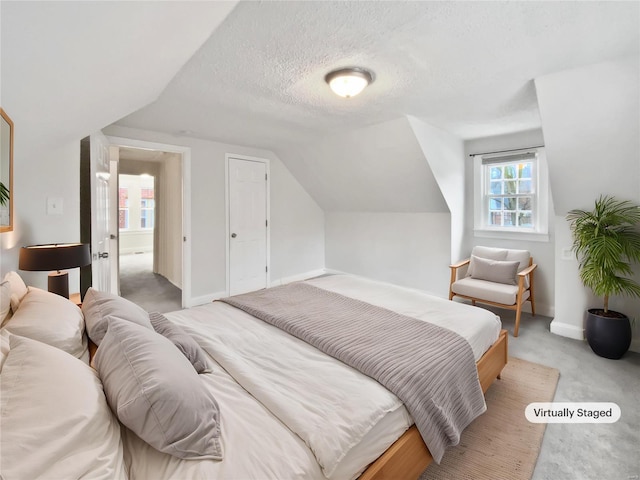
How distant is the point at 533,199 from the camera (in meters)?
3.89

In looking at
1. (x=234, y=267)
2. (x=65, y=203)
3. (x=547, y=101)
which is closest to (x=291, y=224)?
(x=234, y=267)

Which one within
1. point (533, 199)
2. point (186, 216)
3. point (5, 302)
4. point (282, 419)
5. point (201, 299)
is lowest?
point (201, 299)

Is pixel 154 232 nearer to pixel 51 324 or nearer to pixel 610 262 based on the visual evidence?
pixel 51 324

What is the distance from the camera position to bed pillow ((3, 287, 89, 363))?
120 centimetres

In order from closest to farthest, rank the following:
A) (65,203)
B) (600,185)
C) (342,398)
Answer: (342,398)
(65,203)
(600,185)

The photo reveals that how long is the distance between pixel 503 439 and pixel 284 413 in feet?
4.75

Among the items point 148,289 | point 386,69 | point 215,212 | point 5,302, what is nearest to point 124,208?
point 148,289

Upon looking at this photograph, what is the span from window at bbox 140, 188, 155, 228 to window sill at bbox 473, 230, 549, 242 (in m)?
8.41

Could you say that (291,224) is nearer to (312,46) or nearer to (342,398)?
(312,46)

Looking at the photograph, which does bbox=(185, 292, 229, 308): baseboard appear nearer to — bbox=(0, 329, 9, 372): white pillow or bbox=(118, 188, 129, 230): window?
bbox=(0, 329, 9, 372): white pillow

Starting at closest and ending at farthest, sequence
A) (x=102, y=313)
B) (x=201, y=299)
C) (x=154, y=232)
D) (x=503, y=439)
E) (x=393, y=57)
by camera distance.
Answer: (x=102, y=313)
(x=503, y=439)
(x=393, y=57)
(x=201, y=299)
(x=154, y=232)

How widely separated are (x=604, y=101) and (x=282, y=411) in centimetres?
303

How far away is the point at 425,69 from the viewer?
222 cm

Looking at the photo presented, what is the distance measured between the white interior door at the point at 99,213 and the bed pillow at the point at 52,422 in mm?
1962
